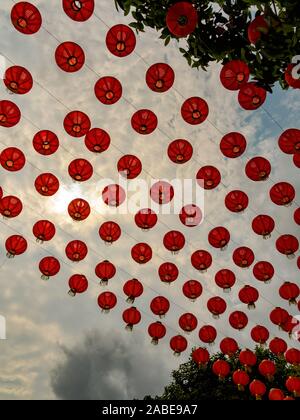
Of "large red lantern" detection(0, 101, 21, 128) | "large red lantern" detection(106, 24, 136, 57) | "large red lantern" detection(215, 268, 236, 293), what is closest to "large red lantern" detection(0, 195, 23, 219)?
"large red lantern" detection(0, 101, 21, 128)

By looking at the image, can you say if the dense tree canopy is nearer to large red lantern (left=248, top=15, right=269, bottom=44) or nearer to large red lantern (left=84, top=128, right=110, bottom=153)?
large red lantern (left=248, top=15, right=269, bottom=44)

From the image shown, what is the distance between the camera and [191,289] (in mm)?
11078

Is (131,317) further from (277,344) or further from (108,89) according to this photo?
(108,89)

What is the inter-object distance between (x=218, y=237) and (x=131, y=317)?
3.47m

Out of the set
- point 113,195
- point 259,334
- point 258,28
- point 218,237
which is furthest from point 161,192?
point 259,334

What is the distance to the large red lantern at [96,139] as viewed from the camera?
8586mm

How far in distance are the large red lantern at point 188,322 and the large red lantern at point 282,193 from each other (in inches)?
178

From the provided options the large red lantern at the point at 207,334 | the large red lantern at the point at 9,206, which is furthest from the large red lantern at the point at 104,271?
the large red lantern at the point at 207,334

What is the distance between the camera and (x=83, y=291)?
35.1 feet

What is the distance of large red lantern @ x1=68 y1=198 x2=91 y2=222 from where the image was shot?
9.73 m
